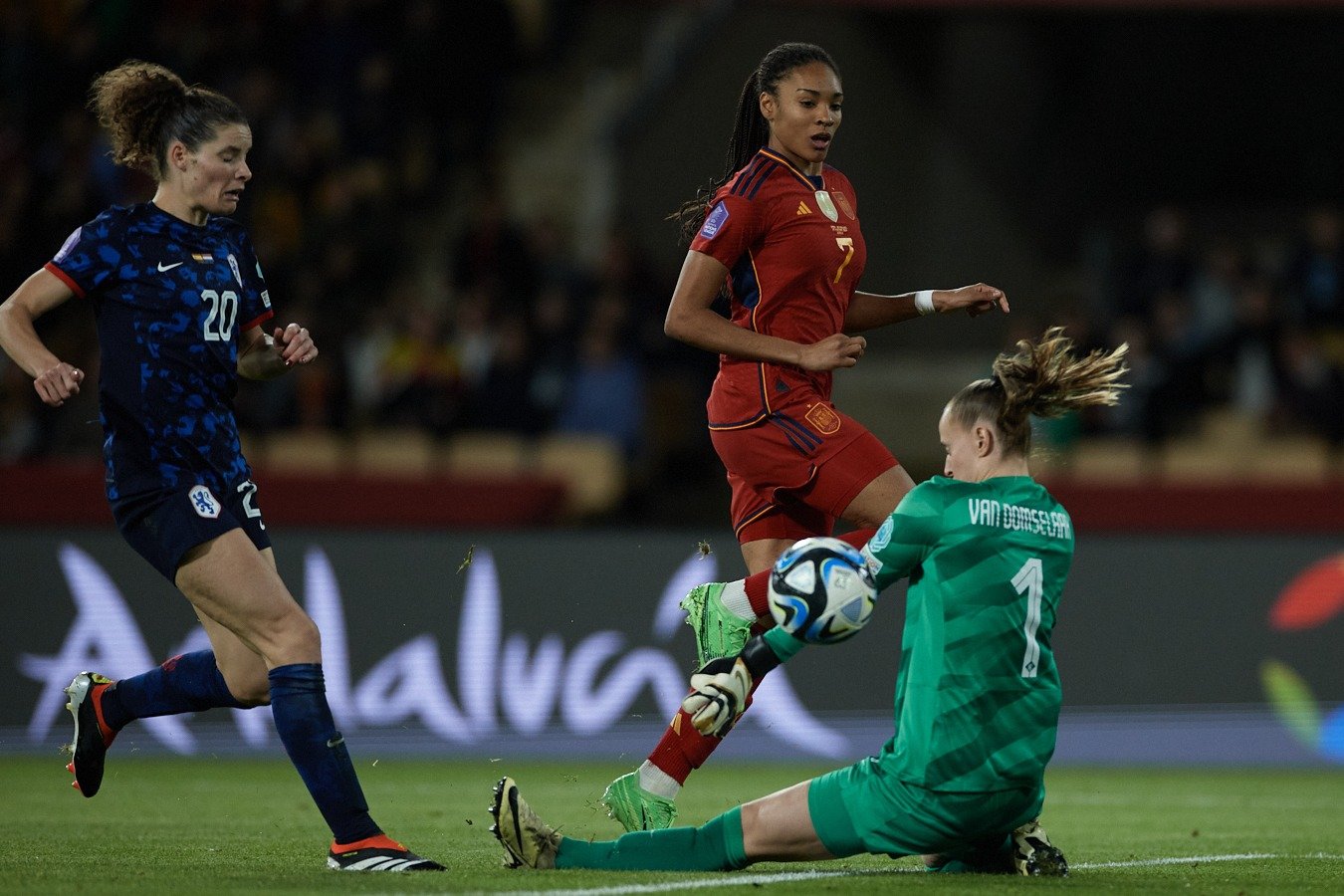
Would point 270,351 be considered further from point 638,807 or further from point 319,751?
point 638,807

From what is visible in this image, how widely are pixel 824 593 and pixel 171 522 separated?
1.97 meters

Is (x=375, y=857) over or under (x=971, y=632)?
under

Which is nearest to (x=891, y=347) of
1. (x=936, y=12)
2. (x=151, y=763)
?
(x=936, y=12)

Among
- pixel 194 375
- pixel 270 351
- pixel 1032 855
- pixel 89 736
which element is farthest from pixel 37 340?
pixel 1032 855

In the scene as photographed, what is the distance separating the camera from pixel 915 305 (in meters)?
6.38

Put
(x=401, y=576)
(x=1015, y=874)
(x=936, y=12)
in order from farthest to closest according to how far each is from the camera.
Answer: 1. (x=936, y=12)
2. (x=401, y=576)
3. (x=1015, y=874)

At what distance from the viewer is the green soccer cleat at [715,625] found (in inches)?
230

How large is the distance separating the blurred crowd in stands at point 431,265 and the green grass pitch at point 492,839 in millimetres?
4204

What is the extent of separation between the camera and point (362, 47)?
16734 mm

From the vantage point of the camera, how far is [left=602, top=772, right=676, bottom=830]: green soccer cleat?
5.72 m

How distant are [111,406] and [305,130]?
1104cm

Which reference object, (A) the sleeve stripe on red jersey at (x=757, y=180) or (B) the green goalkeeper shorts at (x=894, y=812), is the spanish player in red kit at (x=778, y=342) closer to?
(A) the sleeve stripe on red jersey at (x=757, y=180)

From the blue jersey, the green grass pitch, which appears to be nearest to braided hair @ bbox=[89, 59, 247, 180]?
the blue jersey

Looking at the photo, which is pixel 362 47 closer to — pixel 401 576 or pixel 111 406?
pixel 401 576
